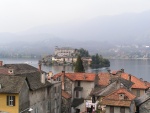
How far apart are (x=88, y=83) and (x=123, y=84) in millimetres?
11160

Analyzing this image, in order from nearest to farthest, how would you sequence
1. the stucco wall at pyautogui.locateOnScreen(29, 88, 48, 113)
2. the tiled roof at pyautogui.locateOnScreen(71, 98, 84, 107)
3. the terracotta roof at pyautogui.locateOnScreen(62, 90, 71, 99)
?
the stucco wall at pyautogui.locateOnScreen(29, 88, 48, 113), the terracotta roof at pyautogui.locateOnScreen(62, 90, 71, 99), the tiled roof at pyautogui.locateOnScreen(71, 98, 84, 107)

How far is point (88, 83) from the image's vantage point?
211ft

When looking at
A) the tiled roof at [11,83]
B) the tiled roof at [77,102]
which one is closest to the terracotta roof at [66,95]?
the tiled roof at [77,102]

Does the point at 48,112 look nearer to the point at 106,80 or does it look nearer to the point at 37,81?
the point at 37,81

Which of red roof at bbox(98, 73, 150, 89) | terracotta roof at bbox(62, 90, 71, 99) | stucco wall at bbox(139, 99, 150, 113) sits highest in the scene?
red roof at bbox(98, 73, 150, 89)

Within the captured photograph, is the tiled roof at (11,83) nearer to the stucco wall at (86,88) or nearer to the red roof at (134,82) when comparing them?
the stucco wall at (86,88)

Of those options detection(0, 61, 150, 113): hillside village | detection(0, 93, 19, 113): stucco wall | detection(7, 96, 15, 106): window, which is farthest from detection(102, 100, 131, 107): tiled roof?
detection(7, 96, 15, 106): window

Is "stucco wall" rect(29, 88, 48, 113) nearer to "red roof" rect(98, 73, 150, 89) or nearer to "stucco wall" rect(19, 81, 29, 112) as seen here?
"stucco wall" rect(19, 81, 29, 112)

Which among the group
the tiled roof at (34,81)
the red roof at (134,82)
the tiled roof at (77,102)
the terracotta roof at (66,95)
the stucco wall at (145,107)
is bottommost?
the tiled roof at (77,102)

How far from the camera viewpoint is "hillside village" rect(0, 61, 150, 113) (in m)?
39.3

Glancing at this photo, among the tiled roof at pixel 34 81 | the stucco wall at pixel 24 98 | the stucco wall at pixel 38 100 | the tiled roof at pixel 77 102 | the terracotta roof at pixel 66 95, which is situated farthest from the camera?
the tiled roof at pixel 77 102

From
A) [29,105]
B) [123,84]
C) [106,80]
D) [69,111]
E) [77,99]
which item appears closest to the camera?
[29,105]

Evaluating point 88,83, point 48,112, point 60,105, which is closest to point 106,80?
point 88,83

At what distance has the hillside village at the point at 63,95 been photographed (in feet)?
129
